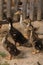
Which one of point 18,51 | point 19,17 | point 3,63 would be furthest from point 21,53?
point 19,17

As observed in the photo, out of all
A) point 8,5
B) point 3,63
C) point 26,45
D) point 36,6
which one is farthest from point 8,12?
point 3,63

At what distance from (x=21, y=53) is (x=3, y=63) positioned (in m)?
0.38

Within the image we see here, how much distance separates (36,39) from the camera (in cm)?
496

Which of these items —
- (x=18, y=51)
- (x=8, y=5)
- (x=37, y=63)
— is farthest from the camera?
(x=8, y=5)

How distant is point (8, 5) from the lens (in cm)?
613

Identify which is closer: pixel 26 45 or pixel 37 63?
pixel 37 63

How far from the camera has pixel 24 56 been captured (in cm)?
485

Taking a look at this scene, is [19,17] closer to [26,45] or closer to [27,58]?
[26,45]

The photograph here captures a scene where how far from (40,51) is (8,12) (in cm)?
148

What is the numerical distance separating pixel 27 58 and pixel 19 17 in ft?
5.03

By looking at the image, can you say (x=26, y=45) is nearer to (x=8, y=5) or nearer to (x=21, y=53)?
(x=21, y=53)

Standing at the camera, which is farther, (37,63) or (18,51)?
(18,51)

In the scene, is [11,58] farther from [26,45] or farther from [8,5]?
[8,5]

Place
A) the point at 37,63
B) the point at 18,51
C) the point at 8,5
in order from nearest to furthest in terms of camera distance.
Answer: the point at 37,63 → the point at 18,51 → the point at 8,5
